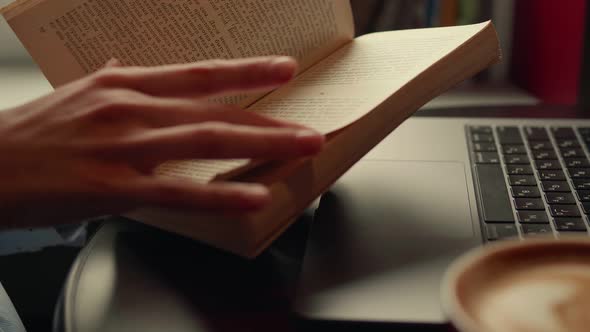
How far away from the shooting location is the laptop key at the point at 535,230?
1.57 feet

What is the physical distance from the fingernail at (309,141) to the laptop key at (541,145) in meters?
0.33

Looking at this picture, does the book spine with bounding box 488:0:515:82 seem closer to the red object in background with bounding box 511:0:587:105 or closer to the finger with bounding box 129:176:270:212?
the red object in background with bounding box 511:0:587:105

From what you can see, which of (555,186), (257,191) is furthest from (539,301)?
(555,186)

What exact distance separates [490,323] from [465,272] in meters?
0.03

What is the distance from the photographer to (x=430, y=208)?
1.76 feet

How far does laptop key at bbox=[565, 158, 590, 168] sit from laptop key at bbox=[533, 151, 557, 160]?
1 cm

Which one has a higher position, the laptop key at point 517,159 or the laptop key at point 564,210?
the laptop key at point 564,210

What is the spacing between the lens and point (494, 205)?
53 centimetres

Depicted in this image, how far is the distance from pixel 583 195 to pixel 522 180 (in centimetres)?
5

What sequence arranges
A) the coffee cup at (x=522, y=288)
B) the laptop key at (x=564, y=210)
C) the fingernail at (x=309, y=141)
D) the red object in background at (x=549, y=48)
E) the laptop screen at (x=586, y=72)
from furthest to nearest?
the red object in background at (x=549, y=48) < the laptop screen at (x=586, y=72) < the laptop key at (x=564, y=210) < the fingernail at (x=309, y=141) < the coffee cup at (x=522, y=288)

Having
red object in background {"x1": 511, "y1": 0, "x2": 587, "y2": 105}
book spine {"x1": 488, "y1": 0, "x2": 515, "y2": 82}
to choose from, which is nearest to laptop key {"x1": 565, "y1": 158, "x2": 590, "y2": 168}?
red object in background {"x1": 511, "y1": 0, "x2": 587, "y2": 105}

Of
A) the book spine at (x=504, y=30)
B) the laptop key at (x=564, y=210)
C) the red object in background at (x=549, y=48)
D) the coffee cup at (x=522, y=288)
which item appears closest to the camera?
the coffee cup at (x=522, y=288)

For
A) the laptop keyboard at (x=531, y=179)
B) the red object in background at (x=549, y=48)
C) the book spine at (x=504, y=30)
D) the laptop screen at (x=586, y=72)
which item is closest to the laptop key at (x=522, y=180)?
the laptop keyboard at (x=531, y=179)

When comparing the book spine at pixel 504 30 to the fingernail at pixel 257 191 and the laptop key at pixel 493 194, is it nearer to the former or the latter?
the laptop key at pixel 493 194
